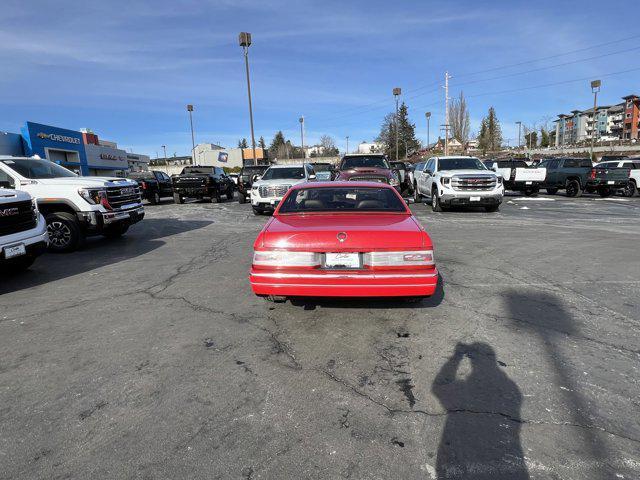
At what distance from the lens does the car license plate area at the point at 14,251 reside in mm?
5623

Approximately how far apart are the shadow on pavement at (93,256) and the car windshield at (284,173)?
341 cm

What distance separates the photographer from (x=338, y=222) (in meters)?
4.25

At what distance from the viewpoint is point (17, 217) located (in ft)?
19.8

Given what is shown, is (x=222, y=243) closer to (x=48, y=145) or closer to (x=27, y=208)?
(x=27, y=208)

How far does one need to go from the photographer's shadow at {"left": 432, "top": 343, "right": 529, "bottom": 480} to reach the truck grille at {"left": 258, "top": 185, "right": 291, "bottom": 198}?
10.2m

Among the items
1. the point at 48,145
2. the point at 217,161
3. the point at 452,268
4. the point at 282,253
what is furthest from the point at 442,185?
the point at 217,161

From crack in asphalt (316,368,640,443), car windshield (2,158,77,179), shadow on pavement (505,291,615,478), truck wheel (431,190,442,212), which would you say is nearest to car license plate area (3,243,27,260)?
car windshield (2,158,77,179)

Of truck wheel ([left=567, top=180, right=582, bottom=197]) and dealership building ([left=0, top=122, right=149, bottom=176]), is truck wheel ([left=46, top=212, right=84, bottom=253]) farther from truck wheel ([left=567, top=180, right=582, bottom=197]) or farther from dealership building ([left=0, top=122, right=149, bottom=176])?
truck wheel ([left=567, top=180, right=582, bottom=197])

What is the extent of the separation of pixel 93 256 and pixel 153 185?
13177mm

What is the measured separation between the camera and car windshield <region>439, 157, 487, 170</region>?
46.4ft

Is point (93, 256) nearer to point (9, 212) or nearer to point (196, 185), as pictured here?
point (9, 212)

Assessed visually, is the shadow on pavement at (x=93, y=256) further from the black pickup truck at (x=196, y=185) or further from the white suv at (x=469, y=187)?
the white suv at (x=469, y=187)

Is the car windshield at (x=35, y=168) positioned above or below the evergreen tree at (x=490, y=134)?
below

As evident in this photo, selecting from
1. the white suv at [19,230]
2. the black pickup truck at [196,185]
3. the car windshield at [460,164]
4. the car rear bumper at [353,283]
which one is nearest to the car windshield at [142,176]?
the black pickup truck at [196,185]
